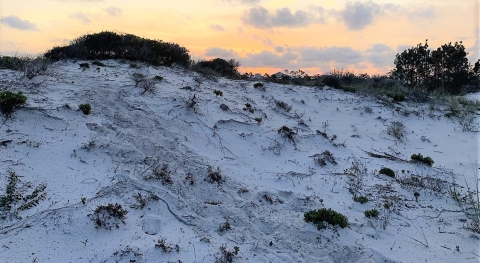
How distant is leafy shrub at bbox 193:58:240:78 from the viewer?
19672 mm

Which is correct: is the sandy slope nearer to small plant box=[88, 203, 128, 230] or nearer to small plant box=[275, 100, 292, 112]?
small plant box=[88, 203, 128, 230]

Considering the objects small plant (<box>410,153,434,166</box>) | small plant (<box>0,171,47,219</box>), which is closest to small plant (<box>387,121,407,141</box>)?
small plant (<box>410,153,434,166</box>)

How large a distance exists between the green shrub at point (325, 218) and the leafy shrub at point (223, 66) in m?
13.5

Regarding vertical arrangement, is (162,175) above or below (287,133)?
below

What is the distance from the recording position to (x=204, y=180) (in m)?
7.70

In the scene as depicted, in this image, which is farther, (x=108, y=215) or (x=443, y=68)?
(x=443, y=68)

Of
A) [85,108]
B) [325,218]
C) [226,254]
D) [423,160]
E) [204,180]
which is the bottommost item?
[226,254]

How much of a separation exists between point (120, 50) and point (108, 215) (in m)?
12.7

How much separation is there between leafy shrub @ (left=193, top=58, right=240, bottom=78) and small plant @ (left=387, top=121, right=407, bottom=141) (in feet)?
30.5

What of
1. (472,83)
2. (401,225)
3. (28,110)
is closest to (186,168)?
(28,110)

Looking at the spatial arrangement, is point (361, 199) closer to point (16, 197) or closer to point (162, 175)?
point (162, 175)

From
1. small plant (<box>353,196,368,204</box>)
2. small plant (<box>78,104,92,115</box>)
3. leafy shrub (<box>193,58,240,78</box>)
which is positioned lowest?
small plant (<box>353,196,368,204</box>)

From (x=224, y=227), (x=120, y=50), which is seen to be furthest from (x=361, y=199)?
(x=120, y=50)

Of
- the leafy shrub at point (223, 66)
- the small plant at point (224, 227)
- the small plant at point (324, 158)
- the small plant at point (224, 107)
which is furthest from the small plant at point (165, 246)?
the leafy shrub at point (223, 66)
